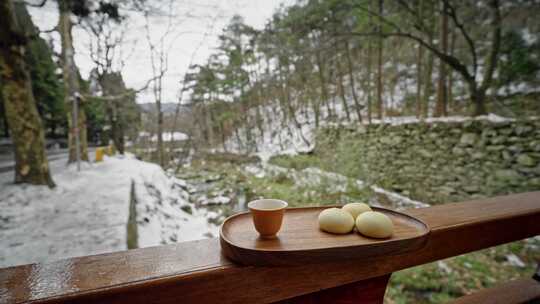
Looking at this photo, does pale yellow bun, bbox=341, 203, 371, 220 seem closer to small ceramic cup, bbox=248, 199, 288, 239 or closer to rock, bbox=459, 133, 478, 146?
small ceramic cup, bbox=248, 199, 288, 239

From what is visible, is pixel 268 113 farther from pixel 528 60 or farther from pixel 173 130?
pixel 528 60

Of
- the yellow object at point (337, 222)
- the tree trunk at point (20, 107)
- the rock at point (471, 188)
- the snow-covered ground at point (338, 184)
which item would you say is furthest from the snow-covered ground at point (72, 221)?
the rock at point (471, 188)

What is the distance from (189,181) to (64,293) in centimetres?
525

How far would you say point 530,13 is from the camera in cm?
229

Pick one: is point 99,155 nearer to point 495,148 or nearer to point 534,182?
point 495,148

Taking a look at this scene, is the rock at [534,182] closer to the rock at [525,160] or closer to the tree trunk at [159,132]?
the rock at [525,160]

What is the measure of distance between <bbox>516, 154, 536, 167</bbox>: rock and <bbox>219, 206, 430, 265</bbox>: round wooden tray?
2.81 meters

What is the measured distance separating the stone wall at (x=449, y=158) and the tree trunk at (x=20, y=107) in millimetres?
3356

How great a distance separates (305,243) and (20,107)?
169 centimetres

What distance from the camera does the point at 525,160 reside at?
2.26 m

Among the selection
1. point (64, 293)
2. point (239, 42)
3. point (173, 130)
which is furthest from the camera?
point (173, 130)

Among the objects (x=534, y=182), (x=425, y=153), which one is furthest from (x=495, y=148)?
(x=425, y=153)

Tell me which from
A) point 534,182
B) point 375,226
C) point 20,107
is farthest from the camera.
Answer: point 534,182

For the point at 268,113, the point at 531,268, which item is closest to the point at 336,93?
the point at 268,113
